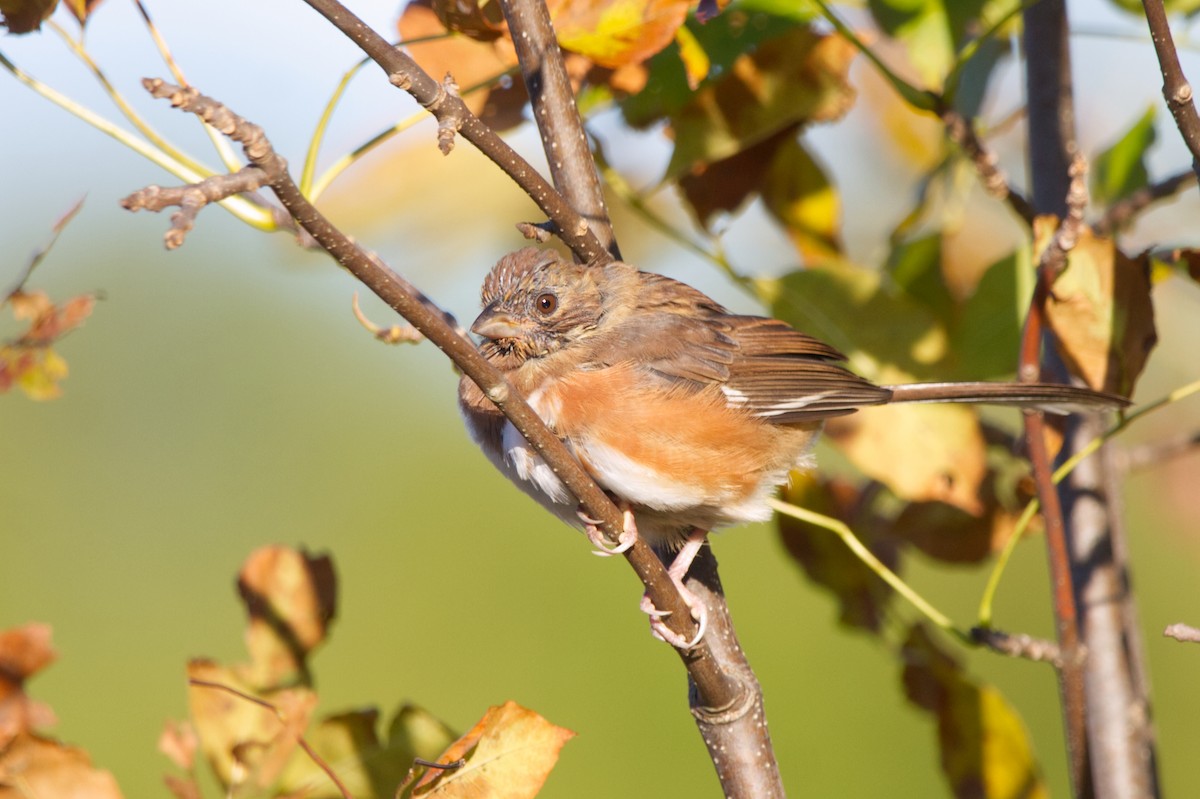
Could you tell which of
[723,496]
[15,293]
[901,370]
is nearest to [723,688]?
[723,496]

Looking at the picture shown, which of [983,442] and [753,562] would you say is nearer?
[983,442]

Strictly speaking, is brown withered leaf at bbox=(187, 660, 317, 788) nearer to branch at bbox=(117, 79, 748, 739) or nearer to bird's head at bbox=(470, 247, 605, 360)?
branch at bbox=(117, 79, 748, 739)

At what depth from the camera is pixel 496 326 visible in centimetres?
299

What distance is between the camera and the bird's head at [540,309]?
3.01m

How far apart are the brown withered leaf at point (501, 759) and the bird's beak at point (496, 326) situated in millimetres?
1391

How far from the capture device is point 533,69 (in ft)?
7.43

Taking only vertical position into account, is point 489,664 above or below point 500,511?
below

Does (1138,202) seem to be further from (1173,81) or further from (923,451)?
(1173,81)

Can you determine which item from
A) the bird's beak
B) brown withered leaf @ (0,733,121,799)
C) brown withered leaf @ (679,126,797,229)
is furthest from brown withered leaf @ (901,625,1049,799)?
brown withered leaf @ (0,733,121,799)

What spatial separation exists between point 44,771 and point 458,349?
0.86 m

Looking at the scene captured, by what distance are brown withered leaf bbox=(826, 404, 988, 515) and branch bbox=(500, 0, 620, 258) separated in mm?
708

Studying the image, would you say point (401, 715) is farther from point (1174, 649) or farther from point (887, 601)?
point (1174, 649)

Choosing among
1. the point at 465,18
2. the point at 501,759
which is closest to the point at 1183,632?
the point at 501,759

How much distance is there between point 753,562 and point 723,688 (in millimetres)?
4191
